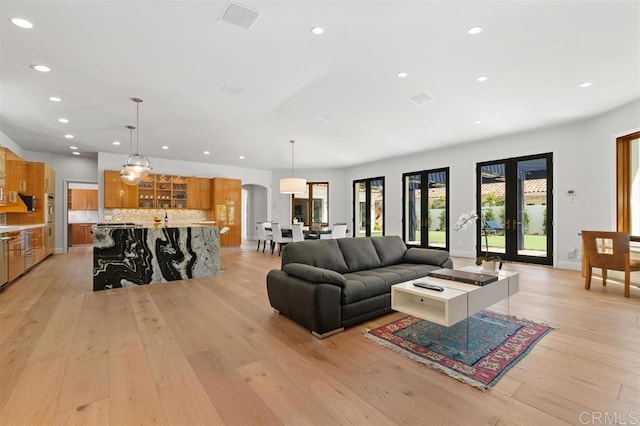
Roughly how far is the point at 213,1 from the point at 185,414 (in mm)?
3027

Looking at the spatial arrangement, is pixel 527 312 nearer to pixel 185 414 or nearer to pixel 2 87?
pixel 185 414

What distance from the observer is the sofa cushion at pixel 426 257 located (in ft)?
13.5

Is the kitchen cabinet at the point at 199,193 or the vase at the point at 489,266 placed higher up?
the kitchen cabinet at the point at 199,193

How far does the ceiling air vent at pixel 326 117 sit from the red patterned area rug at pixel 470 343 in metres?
3.77

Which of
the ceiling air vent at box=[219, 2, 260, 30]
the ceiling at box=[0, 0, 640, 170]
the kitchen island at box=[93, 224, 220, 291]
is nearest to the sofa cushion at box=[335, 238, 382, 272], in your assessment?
the ceiling at box=[0, 0, 640, 170]

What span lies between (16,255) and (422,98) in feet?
22.9

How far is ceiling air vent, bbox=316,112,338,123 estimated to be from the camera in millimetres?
5461

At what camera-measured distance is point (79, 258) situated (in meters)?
7.63

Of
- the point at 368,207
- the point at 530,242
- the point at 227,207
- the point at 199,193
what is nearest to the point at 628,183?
the point at 530,242

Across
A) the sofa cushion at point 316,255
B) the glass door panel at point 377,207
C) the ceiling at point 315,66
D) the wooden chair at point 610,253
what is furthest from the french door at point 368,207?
the sofa cushion at point 316,255

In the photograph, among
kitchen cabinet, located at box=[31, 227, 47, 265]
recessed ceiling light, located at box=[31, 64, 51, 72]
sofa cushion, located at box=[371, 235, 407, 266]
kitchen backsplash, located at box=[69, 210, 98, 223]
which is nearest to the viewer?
recessed ceiling light, located at box=[31, 64, 51, 72]

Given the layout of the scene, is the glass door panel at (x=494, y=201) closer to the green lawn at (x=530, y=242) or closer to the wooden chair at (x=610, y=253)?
the green lawn at (x=530, y=242)

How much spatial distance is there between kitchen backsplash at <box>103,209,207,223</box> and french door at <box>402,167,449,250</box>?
6.60 m

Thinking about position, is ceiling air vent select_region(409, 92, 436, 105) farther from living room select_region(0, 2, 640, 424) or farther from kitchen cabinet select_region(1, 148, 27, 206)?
kitchen cabinet select_region(1, 148, 27, 206)
